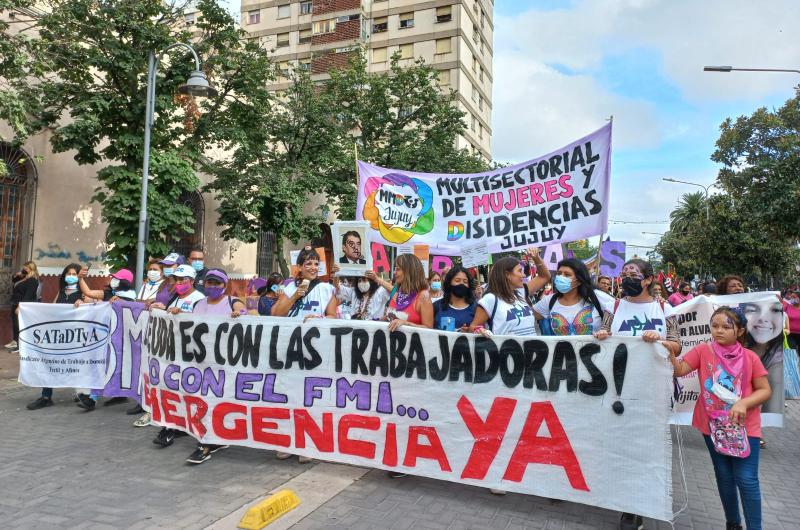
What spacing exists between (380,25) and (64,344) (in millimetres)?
37849

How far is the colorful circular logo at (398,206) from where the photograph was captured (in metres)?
6.90

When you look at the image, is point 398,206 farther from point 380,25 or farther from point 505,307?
point 380,25

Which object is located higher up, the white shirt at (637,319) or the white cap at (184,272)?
the white cap at (184,272)

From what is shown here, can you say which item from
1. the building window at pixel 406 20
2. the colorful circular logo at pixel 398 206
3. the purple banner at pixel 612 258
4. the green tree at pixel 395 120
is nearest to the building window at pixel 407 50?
the building window at pixel 406 20

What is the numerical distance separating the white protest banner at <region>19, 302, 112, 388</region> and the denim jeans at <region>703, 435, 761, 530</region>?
251 inches

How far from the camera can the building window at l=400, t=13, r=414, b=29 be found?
3909 centimetres

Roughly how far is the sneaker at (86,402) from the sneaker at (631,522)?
6.21 metres

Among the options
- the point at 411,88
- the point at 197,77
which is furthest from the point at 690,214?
the point at 197,77

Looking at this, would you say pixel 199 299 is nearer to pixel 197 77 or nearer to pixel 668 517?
pixel 668 517

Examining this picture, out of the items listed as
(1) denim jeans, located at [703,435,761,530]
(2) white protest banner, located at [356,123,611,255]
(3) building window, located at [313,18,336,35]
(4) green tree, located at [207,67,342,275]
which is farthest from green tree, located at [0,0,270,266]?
(3) building window, located at [313,18,336,35]

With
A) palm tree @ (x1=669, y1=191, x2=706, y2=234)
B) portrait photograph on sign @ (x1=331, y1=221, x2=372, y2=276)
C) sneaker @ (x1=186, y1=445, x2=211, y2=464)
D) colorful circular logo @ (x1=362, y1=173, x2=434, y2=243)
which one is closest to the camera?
sneaker @ (x1=186, y1=445, x2=211, y2=464)

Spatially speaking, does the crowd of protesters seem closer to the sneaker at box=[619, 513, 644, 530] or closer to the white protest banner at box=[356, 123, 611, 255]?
the sneaker at box=[619, 513, 644, 530]

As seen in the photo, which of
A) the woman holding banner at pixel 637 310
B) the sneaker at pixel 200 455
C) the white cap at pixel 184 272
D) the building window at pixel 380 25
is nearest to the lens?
the woman holding banner at pixel 637 310

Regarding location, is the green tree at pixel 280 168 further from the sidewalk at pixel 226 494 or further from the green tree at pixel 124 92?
the sidewalk at pixel 226 494
